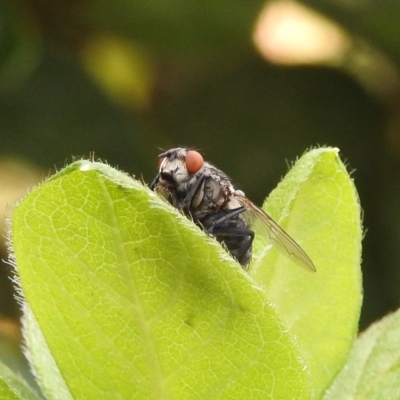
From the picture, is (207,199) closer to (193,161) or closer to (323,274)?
(193,161)

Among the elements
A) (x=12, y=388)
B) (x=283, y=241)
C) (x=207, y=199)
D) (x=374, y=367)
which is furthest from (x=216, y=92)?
(x=12, y=388)

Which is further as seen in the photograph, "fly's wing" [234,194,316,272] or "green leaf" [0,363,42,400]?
"fly's wing" [234,194,316,272]

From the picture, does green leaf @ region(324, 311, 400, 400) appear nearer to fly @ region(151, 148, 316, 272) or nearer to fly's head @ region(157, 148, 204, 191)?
fly @ region(151, 148, 316, 272)

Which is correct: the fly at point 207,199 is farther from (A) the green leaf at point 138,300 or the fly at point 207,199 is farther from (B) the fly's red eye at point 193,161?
(A) the green leaf at point 138,300

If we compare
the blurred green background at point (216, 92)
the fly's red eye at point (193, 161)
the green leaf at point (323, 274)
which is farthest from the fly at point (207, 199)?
the blurred green background at point (216, 92)

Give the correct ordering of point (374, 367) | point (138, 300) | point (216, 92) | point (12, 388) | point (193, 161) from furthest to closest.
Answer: point (216, 92) → point (193, 161) → point (374, 367) → point (12, 388) → point (138, 300)

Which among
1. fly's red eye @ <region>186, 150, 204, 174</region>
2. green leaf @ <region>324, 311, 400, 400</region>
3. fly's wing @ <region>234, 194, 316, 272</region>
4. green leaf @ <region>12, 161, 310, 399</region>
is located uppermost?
fly's red eye @ <region>186, 150, 204, 174</region>

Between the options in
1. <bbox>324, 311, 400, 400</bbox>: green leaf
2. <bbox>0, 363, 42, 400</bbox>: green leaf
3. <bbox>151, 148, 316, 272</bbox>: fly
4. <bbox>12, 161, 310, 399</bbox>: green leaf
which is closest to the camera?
<bbox>12, 161, 310, 399</bbox>: green leaf

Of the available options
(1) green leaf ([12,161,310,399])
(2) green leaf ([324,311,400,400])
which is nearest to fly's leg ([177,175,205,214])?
(2) green leaf ([324,311,400,400])
